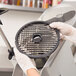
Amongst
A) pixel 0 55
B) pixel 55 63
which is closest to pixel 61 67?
pixel 55 63

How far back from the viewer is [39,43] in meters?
0.68

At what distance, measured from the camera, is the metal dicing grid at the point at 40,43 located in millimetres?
679

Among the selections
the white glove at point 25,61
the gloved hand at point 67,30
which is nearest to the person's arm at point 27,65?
the white glove at point 25,61

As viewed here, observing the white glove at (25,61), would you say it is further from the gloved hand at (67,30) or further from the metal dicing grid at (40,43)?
the gloved hand at (67,30)

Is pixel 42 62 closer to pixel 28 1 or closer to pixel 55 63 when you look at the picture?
pixel 55 63

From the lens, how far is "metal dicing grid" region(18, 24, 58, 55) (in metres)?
0.68

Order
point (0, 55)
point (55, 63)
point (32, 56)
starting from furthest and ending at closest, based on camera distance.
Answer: point (0, 55) < point (55, 63) < point (32, 56)

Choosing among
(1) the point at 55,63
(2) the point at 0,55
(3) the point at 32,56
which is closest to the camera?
(3) the point at 32,56

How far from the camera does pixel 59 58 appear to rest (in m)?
0.81

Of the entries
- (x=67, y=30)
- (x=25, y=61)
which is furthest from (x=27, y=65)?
(x=67, y=30)

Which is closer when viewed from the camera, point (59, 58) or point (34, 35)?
point (34, 35)

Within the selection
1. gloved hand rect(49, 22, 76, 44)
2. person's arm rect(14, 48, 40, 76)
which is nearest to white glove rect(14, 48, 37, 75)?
person's arm rect(14, 48, 40, 76)

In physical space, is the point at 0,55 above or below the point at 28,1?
below

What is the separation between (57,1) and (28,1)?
0.86ft
